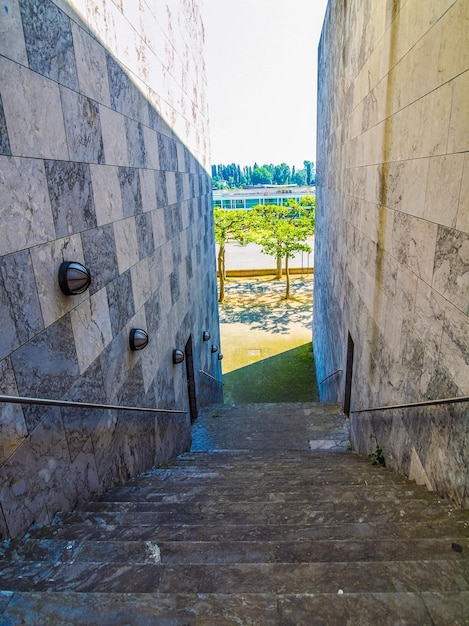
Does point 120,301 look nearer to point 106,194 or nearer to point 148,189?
point 106,194

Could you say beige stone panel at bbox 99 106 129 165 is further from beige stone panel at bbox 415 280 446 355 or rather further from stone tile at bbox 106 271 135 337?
beige stone panel at bbox 415 280 446 355

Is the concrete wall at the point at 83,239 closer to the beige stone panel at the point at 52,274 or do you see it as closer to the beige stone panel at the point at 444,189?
the beige stone panel at the point at 52,274

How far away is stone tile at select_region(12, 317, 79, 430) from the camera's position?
94.6 inches

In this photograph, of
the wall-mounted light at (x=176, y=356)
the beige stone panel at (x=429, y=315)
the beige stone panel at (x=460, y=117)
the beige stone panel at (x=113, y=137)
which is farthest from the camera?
the wall-mounted light at (x=176, y=356)

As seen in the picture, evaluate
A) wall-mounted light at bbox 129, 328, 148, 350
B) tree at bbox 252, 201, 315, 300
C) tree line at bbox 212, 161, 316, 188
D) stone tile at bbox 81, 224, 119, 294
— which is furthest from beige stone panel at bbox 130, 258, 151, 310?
tree line at bbox 212, 161, 316, 188

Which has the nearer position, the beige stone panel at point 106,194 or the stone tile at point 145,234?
the beige stone panel at point 106,194

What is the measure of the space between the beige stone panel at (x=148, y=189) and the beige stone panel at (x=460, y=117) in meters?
3.20

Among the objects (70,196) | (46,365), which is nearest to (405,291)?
(70,196)

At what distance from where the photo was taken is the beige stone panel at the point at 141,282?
438cm

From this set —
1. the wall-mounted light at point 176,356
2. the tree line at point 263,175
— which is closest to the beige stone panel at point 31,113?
the wall-mounted light at point 176,356

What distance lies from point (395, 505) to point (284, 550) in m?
1.17

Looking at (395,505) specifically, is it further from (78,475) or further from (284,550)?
(78,475)

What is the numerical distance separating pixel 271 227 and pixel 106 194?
1902cm

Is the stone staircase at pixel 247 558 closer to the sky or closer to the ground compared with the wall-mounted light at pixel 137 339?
closer to the ground
